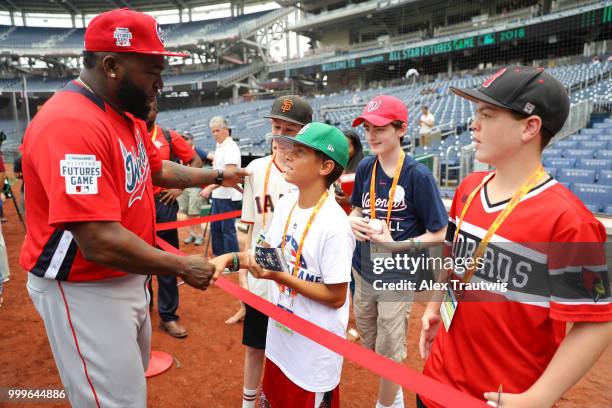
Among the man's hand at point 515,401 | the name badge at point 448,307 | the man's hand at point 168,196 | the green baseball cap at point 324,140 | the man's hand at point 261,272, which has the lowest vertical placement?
the man's hand at point 515,401

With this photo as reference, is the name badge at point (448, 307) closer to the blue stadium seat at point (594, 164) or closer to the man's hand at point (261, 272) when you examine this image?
the man's hand at point (261, 272)

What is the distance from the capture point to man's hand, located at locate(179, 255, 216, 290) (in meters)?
1.73

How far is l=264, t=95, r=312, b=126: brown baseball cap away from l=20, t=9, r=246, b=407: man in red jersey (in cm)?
94

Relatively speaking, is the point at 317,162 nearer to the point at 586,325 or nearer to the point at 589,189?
the point at 586,325

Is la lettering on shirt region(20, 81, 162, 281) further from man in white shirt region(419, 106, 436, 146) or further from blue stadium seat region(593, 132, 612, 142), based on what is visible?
man in white shirt region(419, 106, 436, 146)

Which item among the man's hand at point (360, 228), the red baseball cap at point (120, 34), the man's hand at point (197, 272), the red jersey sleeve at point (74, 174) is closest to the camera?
the red jersey sleeve at point (74, 174)

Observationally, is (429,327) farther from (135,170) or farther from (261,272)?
(135,170)

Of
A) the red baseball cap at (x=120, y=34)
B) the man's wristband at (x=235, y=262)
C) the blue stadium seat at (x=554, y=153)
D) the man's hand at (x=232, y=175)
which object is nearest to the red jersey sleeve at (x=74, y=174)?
the red baseball cap at (x=120, y=34)

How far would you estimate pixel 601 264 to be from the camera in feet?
3.60

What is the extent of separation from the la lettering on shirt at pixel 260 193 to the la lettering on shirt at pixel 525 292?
1539mm

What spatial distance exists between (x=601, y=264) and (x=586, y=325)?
0.19m

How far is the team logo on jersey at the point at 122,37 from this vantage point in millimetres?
1619

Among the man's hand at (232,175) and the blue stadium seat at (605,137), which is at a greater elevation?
the blue stadium seat at (605,137)

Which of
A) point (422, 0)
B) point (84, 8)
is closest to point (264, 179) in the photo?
point (422, 0)
